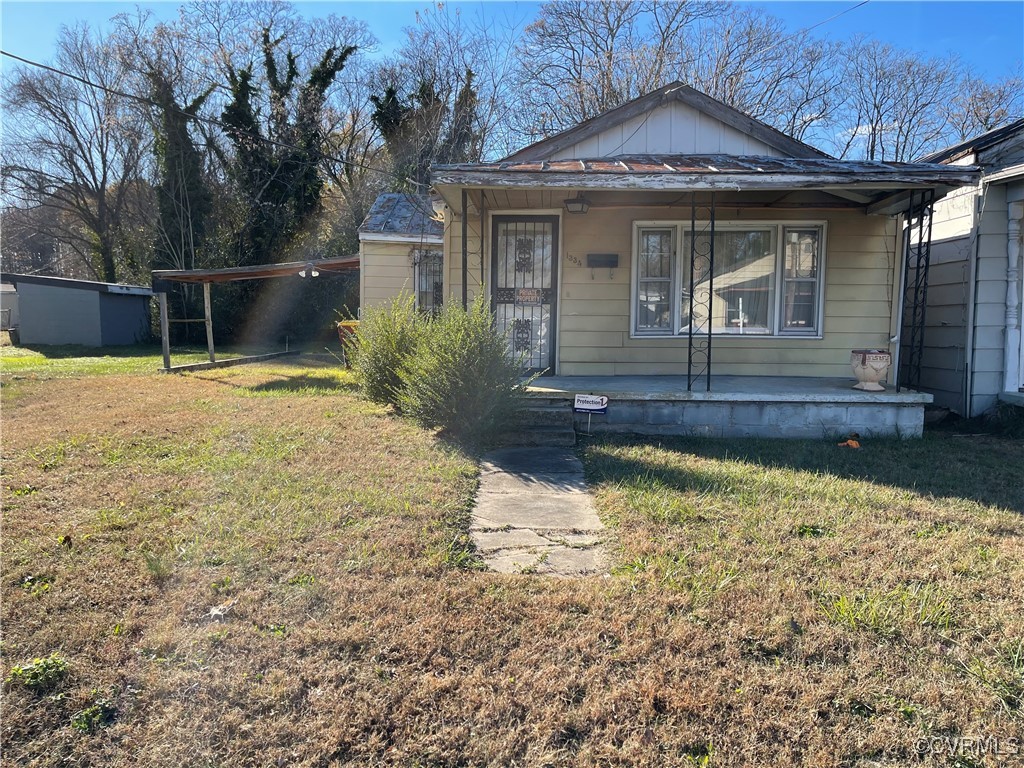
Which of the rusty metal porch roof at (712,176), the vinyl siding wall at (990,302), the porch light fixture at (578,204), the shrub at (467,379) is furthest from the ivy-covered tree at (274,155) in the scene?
the vinyl siding wall at (990,302)

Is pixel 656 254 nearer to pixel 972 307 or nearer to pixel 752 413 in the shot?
pixel 752 413

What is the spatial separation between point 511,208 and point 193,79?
20146 mm

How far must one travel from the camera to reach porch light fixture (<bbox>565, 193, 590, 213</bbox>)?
765 cm

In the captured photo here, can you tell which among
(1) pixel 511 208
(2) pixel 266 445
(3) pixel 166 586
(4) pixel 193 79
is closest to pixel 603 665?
(3) pixel 166 586

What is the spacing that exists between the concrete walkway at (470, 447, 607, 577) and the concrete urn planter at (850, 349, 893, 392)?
3.56 metres

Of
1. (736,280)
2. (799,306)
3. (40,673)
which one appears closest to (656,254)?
(736,280)

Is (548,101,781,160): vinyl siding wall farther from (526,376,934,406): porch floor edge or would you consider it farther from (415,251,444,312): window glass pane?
(415,251,444,312): window glass pane

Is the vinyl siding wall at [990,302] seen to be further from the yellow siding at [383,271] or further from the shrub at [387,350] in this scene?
the yellow siding at [383,271]

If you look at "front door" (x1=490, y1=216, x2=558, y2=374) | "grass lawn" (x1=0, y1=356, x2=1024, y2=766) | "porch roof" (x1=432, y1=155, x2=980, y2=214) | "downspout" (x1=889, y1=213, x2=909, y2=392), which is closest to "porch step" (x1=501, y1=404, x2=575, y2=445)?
"grass lawn" (x1=0, y1=356, x2=1024, y2=766)

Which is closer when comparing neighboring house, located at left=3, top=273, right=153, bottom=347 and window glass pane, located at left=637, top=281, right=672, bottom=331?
window glass pane, located at left=637, top=281, right=672, bottom=331

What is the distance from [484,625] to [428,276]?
1023cm

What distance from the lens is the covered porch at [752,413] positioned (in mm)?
6617

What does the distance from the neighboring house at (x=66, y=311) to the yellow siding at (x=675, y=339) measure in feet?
51.7

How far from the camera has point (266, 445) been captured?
5.78m
